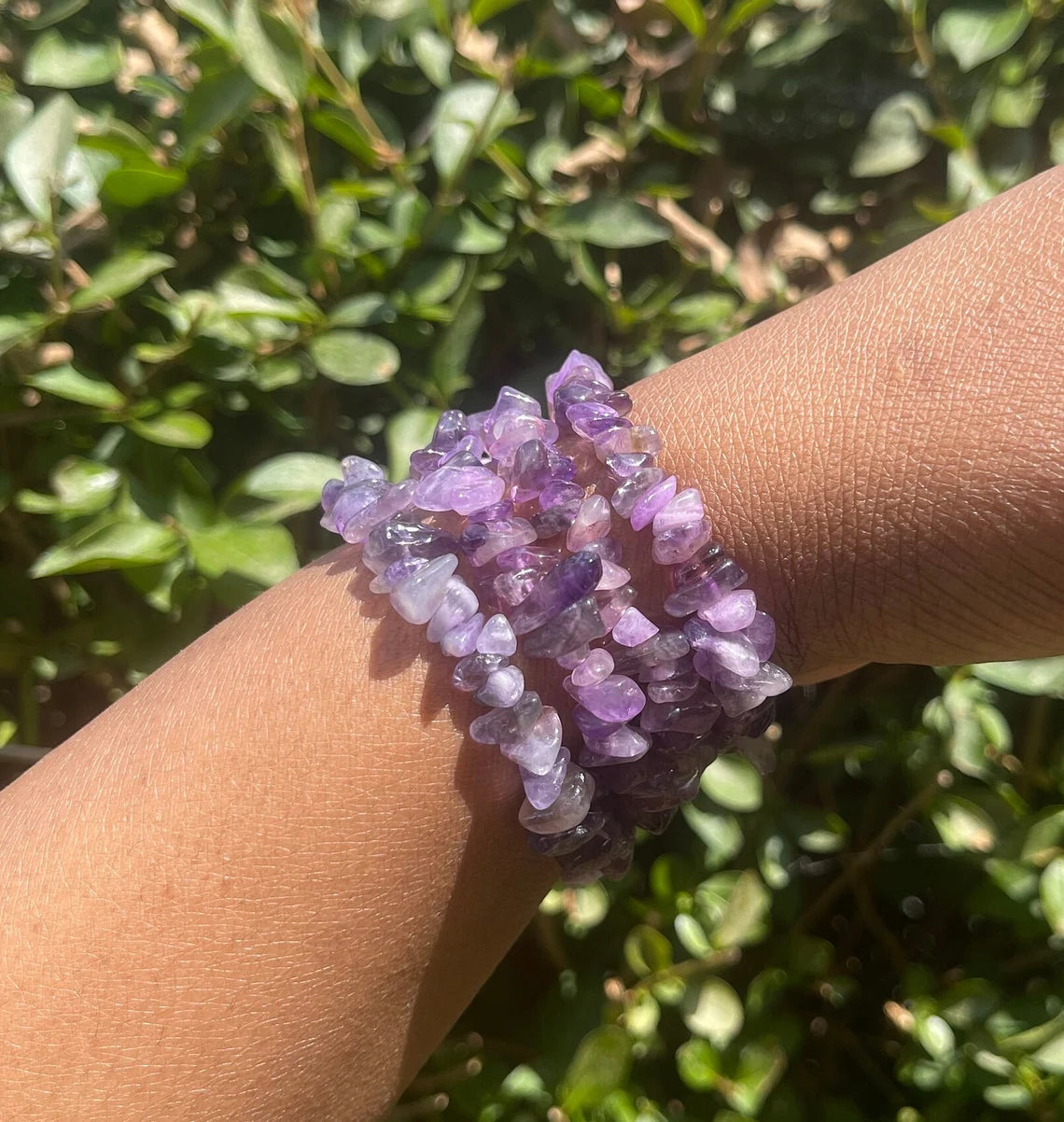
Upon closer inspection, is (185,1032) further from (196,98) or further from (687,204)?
(687,204)

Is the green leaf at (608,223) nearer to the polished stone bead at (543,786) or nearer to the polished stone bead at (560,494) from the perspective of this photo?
the polished stone bead at (560,494)

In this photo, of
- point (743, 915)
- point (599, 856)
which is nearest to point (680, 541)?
point (599, 856)

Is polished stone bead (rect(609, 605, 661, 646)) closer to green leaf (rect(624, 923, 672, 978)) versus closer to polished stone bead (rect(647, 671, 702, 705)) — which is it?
polished stone bead (rect(647, 671, 702, 705))

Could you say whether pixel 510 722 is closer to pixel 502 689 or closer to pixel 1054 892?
pixel 502 689

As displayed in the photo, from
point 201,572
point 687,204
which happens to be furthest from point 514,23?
point 201,572

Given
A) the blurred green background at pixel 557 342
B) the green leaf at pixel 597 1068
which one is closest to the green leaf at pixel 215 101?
the blurred green background at pixel 557 342

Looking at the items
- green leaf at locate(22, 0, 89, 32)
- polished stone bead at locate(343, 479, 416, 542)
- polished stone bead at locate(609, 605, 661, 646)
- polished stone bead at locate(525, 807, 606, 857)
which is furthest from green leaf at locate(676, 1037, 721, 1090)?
green leaf at locate(22, 0, 89, 32)
